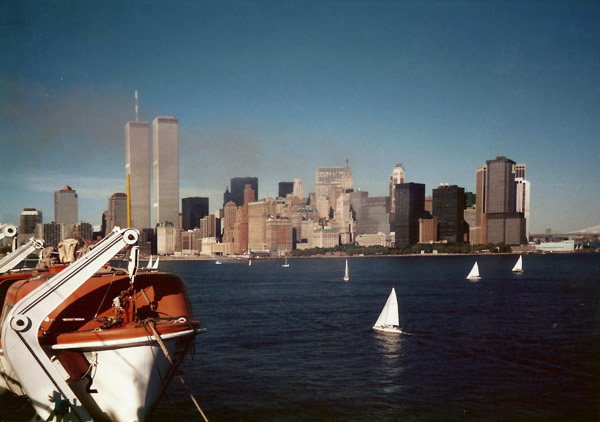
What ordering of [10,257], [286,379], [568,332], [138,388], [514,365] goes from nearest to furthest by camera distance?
[138,388], [10,257], [286,379], [514,365], [568,332]

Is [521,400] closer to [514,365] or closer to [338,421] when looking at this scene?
[514,365]

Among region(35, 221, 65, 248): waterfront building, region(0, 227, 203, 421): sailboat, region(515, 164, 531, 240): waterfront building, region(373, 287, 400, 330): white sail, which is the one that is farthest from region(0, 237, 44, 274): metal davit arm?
region(515, 164, 531, 240): waterfront building

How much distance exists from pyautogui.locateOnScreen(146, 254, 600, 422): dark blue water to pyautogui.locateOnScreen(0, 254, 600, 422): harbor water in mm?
98

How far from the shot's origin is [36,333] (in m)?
12.6

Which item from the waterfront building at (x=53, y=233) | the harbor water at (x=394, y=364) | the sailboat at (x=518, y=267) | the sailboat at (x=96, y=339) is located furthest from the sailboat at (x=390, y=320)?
the sailboat at (x=518, y=267)

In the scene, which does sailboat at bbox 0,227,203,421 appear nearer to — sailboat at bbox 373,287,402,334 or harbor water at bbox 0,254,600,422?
harbor water at bbox 0,254,600,422

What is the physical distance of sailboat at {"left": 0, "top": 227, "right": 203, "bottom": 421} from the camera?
41.8 feet

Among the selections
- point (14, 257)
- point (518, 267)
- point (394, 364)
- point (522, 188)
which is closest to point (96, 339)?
point (14, 257)

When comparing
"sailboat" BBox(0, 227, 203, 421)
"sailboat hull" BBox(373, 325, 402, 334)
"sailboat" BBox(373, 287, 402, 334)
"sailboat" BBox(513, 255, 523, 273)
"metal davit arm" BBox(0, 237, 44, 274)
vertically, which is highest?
"metal davit arm" BBox(0, 237, 44, 274)

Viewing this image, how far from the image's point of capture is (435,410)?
26.4 meters

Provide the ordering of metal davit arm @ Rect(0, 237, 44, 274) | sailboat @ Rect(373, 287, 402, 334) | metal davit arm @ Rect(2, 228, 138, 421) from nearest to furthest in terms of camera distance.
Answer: metal davit arm @ Rect(2, 228, 138, 421) < metal davit arm @ Rect(0, 237, 44, 274) < sailboat @ Rect(373, 287, 402, 334)

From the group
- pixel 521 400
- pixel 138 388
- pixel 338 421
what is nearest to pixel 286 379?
pixel 338 421

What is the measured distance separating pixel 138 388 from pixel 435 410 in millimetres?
17584

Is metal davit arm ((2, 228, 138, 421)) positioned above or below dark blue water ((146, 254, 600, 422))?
above
